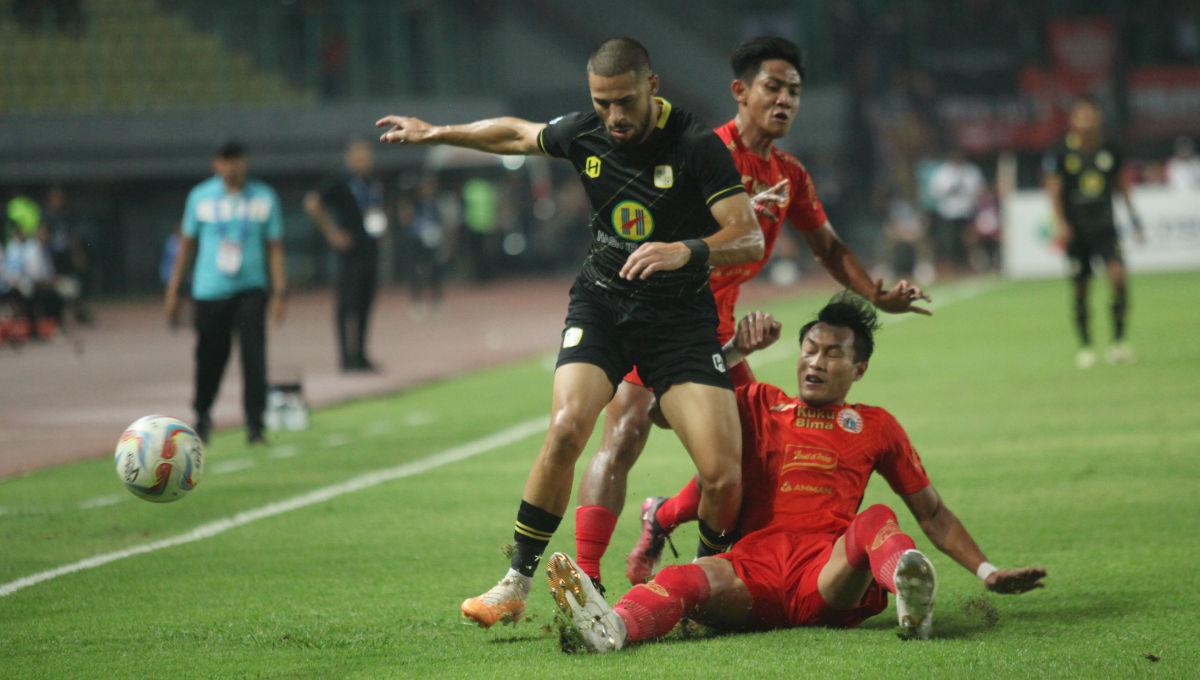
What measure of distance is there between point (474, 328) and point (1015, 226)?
12.0 m

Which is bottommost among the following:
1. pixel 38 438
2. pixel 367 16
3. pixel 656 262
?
pixel 38 438

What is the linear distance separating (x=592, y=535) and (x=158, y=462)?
90.5 inches

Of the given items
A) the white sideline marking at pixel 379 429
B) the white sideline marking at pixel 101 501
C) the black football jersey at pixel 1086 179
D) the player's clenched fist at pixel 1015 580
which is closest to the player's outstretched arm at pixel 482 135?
the player's clenched fist at pixel 1015 580

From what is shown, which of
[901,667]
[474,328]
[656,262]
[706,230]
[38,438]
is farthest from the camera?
[474,328]

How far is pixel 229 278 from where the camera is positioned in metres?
12.9

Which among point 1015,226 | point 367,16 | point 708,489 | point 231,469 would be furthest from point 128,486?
point 367,16

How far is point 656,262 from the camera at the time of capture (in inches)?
236

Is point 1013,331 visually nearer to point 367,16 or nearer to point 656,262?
point 656,262

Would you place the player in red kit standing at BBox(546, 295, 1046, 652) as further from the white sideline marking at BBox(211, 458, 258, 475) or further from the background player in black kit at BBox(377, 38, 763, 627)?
the white sideline marking at BBox(211, 458, 258, 475)

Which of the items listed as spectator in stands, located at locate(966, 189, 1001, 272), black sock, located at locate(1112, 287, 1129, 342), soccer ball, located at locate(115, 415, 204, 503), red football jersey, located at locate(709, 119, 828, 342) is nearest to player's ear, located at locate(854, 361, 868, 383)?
red football jersey, located at locate(709, 119, 828, 342)

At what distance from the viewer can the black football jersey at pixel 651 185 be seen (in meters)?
6.35

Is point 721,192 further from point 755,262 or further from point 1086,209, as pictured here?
point 1086,209

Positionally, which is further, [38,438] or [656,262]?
[38,438]

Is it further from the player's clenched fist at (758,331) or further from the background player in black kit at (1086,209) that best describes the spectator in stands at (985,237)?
the player's clenched fist at (758,331)
